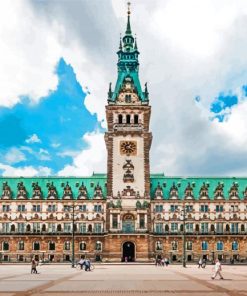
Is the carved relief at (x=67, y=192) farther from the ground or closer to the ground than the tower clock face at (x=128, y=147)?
closer to the ground

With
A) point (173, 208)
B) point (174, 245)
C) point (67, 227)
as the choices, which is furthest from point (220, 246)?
point (67, 227)

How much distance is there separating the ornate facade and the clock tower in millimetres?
244

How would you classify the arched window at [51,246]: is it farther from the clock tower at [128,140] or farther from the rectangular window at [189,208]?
the rectangular window at [189,208]

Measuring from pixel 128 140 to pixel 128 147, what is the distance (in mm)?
1765

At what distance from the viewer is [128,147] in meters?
125

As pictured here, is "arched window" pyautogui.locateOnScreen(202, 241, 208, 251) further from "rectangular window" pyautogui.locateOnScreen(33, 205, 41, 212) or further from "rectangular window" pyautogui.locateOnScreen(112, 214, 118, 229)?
"rectangular window" pyautogui.locateOnScreen(33, 205, 41, 212)

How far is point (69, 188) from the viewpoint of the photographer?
13175cm

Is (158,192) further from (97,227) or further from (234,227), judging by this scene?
(234,227)

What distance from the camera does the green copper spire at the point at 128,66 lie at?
129750 mm

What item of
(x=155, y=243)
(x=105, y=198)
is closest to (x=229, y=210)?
(x=155, y=243)

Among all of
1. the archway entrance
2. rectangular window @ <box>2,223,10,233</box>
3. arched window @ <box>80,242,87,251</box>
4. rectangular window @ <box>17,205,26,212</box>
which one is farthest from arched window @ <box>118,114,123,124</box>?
rectangular window @ <box>2,223,10,233</box>

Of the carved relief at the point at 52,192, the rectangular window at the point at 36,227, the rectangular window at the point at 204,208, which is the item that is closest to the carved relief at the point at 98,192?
the carved relief at the point at 52,192

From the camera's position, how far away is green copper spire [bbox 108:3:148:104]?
5108 inches

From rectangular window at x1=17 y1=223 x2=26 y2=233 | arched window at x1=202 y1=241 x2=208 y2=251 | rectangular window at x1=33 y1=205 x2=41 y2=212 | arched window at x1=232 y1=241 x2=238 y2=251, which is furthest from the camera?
rectangular window at x1=33 y1=205 x2=41 y2=212
